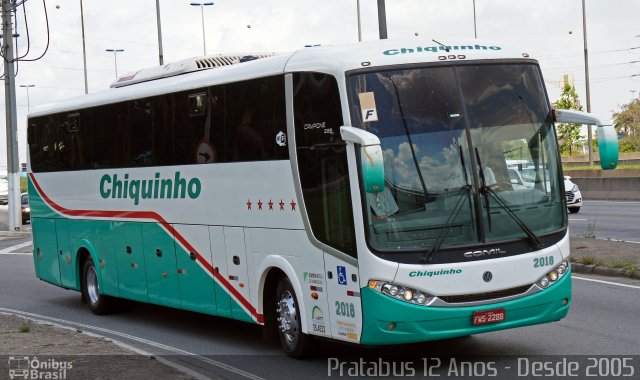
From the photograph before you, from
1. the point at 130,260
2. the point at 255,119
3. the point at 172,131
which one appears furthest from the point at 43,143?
the point at 255,119

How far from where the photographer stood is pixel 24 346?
13.0 m

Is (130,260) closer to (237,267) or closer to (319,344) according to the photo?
(237,267)

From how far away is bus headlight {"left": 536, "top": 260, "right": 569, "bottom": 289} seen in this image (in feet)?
36.2

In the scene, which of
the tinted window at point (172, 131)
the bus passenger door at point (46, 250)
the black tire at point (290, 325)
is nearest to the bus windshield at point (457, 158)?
the tinted window at point (172, 131)

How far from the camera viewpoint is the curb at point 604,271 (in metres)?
17.6

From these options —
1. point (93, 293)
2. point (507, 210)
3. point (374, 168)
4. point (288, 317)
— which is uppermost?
point (374, 168)

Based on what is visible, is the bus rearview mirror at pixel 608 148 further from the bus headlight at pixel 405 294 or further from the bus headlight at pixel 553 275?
the bus headlight at pixel 405 294

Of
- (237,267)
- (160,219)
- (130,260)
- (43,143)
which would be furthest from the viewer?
(43,143)

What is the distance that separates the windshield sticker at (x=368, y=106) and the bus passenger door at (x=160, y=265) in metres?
4.69

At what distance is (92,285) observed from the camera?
1769 centimetres

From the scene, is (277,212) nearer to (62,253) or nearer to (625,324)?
(625,324)

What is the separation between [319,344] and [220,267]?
202 centimetres

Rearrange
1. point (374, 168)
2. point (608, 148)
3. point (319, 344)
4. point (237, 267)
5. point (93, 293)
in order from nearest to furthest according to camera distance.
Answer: point (374, 168) → point (608, 148) → point (319, 344) → point (237, 267) → point (93, 293)

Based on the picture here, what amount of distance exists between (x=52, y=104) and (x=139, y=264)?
169 inches
